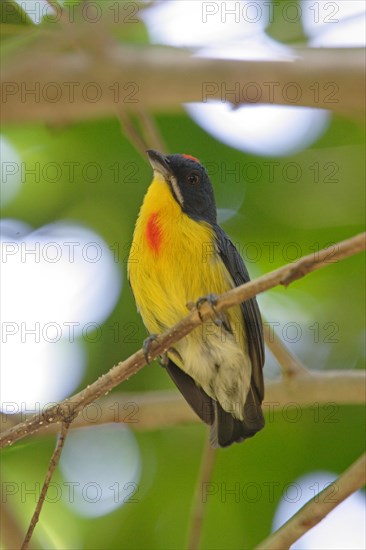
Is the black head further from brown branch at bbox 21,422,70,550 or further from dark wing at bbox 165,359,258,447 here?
brown branch at bbox 21,422,70,550

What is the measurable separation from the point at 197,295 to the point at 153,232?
1.34 feet

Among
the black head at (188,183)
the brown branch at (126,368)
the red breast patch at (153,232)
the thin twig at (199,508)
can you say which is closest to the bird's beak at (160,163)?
the black head at (188,183)

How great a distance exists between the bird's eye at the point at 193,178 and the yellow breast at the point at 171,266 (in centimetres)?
22

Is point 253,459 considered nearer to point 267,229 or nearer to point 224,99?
point 267,229

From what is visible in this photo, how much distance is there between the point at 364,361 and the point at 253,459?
3.06ft

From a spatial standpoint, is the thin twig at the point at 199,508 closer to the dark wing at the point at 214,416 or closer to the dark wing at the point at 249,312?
the dark wing at the point at 214,416

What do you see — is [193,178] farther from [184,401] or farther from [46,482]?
[46,482]

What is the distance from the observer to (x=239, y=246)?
5.59 metres

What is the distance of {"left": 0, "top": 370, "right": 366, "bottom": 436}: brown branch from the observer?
412 centimetres

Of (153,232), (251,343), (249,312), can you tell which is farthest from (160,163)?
(251,343)

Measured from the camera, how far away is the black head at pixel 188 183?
15.2 ft

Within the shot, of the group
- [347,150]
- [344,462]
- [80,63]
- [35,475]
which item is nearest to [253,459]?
[344,462]

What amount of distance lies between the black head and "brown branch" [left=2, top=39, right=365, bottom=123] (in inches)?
12.5

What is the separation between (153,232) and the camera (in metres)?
4.47
